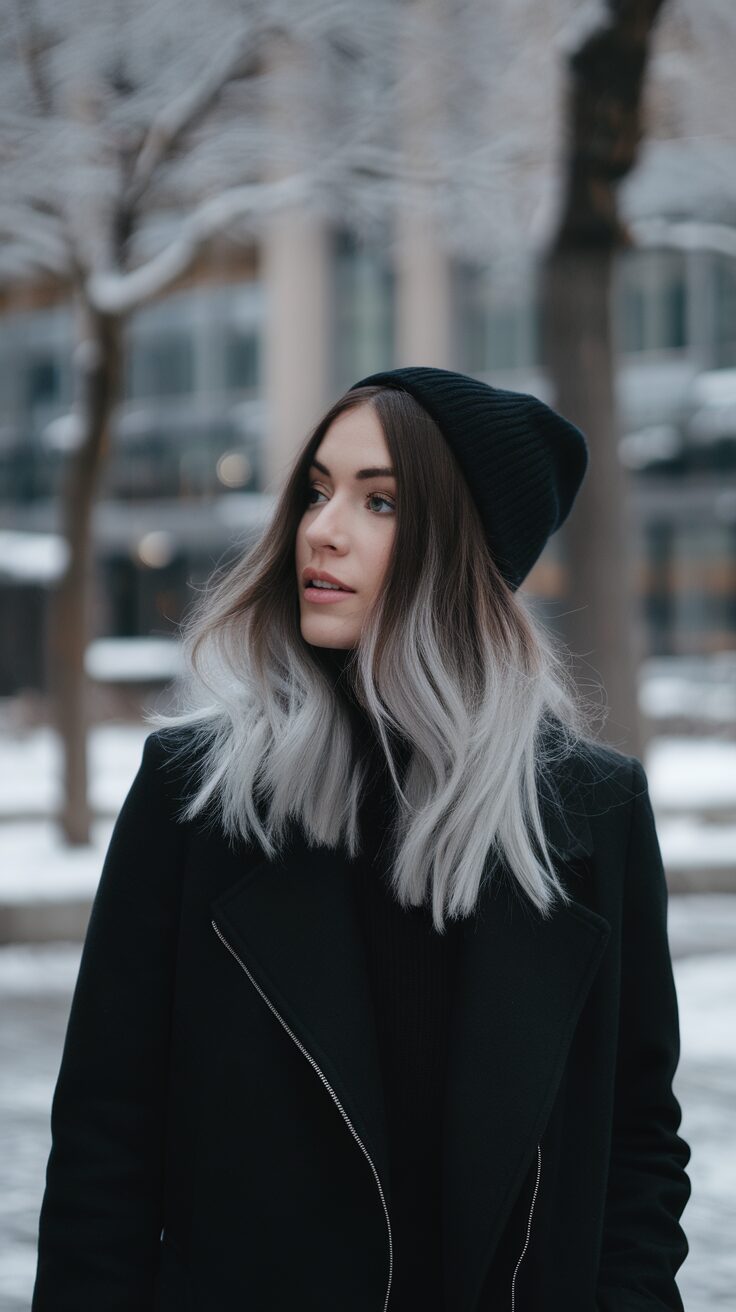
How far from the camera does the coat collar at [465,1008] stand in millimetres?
1919

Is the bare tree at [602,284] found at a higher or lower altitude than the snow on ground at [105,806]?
higher

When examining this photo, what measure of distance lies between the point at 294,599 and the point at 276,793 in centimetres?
37

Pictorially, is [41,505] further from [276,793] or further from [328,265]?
[276,793]

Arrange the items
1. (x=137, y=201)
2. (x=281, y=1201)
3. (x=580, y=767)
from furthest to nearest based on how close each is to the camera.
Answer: (x=137, y=201) < (x=580, y=767) < (x=281, y=1201)

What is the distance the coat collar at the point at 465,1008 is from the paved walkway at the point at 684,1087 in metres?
2.54

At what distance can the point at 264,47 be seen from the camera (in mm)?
10164

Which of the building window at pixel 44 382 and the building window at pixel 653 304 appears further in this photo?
the building window at pixel 44 382

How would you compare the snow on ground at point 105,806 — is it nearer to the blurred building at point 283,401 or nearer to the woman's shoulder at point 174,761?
the woman's shoulder at point 174,761

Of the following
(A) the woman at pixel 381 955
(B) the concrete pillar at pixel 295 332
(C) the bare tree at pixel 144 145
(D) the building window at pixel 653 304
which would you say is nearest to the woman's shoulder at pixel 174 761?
(A) the woman at pixel 381 955

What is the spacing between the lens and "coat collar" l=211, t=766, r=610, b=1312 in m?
1.92

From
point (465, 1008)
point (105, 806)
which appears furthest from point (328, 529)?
point (105, 806)

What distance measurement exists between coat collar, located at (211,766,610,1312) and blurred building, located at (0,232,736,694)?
94.6ft

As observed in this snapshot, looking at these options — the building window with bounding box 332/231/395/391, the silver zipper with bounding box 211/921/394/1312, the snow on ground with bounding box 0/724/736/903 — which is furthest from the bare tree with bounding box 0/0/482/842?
the building window with bounding box 332/231/395/391

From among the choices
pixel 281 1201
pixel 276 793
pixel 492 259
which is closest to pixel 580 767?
pixel 276 793
